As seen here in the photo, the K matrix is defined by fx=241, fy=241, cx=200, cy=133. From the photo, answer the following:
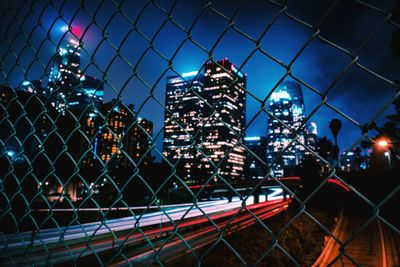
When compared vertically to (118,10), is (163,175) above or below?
below

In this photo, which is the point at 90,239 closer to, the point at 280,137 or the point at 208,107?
the point at 208,107

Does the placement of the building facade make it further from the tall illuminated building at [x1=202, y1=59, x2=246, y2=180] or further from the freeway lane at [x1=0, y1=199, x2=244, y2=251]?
the freeway lane at [x1=0, y1=199, x2=244, y2=251]

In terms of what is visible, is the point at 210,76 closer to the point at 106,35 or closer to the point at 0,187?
the point at 106,35

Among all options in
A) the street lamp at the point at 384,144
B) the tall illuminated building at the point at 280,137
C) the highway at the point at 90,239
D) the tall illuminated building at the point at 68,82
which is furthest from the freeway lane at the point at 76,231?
the tall illuminated building at the point at 68,82

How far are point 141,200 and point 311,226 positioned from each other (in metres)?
22.4

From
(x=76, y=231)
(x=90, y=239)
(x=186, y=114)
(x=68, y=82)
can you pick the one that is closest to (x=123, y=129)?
(x=68, y=82)

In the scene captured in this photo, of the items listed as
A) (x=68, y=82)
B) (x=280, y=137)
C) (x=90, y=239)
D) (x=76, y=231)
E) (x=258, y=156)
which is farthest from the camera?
(x=76, y=231)

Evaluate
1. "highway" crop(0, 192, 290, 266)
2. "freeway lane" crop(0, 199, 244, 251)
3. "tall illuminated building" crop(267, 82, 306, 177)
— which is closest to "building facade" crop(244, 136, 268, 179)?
"tall illuminated building" crop(267, 82, 306, 177)

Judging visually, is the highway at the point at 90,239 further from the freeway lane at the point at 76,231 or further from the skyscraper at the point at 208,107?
the skyscraper at the point at 208,107

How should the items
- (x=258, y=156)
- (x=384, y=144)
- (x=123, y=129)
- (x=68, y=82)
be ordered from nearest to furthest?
1. (x=384, y=144)
2. (x=258, y=156)
3. (x=68, y=82)
4. (x=123, y=129)

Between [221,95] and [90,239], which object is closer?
[221,95]

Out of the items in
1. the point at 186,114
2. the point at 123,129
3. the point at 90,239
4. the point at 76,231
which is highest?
the point at 186,114

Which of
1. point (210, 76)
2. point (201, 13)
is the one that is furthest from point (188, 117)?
point (201, 13)

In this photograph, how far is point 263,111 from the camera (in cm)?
110
